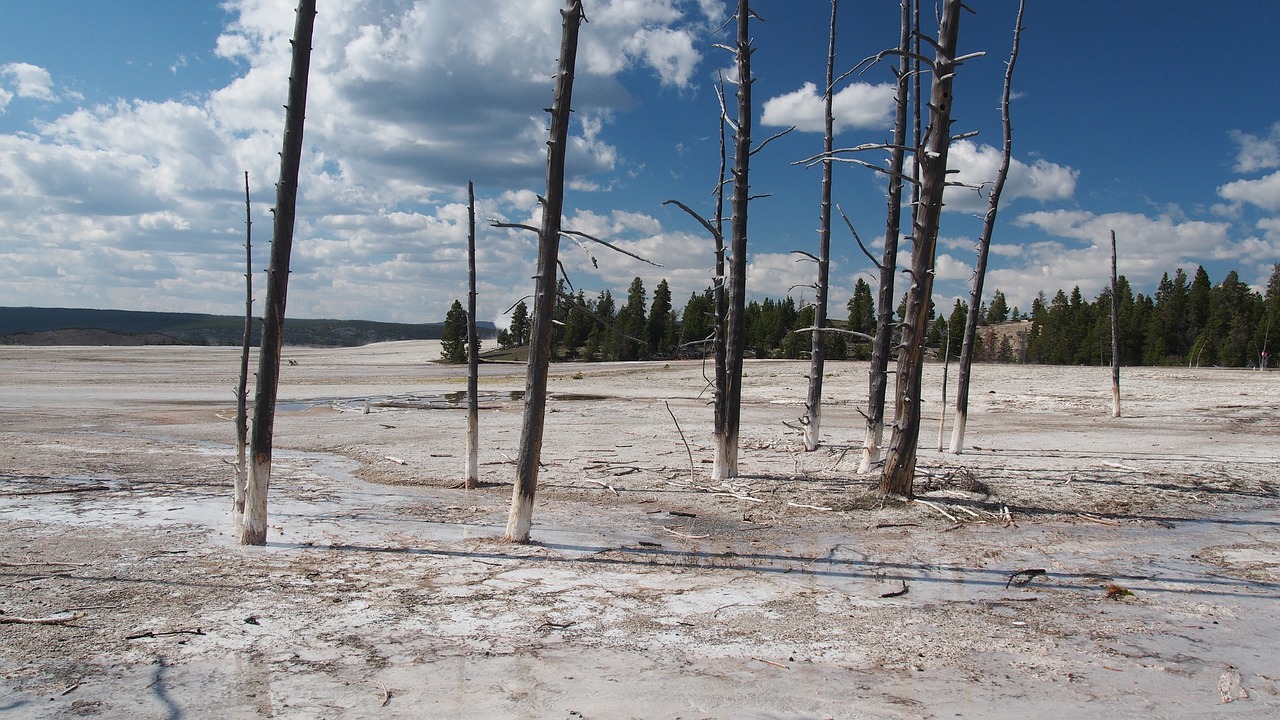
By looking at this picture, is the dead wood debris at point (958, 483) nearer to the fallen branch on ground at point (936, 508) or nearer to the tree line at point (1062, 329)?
the fallen branch on ground at point (936, 508)

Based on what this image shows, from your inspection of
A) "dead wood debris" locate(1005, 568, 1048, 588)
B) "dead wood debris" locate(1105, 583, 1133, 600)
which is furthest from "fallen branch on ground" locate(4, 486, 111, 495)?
"dead wood debris" locate(1105, 583, 1133, 600)

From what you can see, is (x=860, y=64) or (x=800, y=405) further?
(x=800, y=405)

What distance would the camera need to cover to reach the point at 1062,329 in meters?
77.2

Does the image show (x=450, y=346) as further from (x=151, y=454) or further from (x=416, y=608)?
(x=416, y=608)

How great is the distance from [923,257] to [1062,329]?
7593cm

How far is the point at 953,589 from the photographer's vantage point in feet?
24.1

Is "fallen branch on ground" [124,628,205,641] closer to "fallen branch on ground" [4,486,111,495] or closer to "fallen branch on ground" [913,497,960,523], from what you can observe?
"fallen branch on ground" [4,486,111,495]

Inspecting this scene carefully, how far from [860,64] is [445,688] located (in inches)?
353

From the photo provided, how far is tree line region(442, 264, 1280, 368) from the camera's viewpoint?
67062mm

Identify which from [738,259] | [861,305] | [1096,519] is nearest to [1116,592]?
[1096,519]

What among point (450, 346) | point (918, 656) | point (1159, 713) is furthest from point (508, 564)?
point (450, 346)

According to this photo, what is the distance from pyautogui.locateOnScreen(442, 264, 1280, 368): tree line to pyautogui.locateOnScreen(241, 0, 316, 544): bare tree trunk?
52.6 meters

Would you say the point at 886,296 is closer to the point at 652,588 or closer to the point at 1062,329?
the point at 652,588

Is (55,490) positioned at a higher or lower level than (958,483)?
lower
